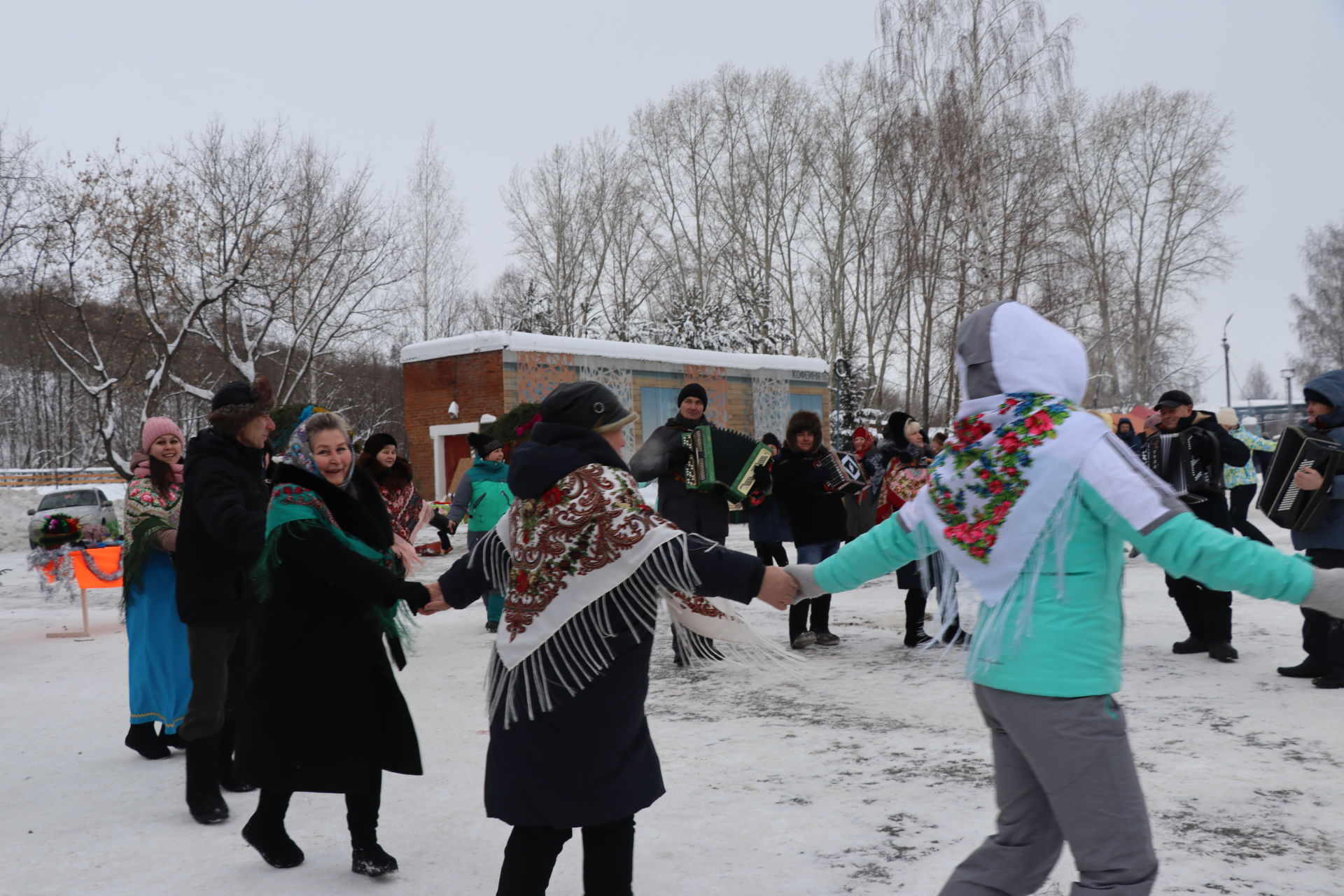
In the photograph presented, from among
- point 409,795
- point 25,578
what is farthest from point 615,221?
point 409,795

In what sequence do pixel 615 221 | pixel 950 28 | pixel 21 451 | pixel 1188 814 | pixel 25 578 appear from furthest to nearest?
pixel 21 451 < pixel 615 221 < pixel 950 28 < pixel 25 578 < pixel 1188 814

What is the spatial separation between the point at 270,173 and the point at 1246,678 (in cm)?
2017

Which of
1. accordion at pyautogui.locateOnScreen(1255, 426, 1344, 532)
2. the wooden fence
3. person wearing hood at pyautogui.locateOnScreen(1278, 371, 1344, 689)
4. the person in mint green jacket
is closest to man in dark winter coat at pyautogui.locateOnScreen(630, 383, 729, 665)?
accordion at pyautogui.locateOnScreen(1255, 426, 1344, 532)

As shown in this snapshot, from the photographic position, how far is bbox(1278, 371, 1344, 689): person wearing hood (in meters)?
5.79

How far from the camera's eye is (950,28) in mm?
23453

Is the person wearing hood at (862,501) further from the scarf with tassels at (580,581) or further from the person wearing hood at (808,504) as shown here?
the scarf with tassels at (580,581)

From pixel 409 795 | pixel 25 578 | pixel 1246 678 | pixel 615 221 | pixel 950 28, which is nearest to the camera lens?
pixel 409 795

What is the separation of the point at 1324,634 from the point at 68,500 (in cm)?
2136

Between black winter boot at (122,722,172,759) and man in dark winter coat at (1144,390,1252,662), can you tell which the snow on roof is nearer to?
man in dark winter coat at (1144,390,1252,662)

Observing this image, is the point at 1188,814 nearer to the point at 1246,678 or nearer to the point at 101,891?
the point at 1246,678

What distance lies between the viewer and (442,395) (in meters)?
20.0

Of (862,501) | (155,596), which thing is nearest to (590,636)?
(155,596)

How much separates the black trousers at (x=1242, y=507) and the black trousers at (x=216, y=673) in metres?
9.37

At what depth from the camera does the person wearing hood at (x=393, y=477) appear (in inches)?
280
